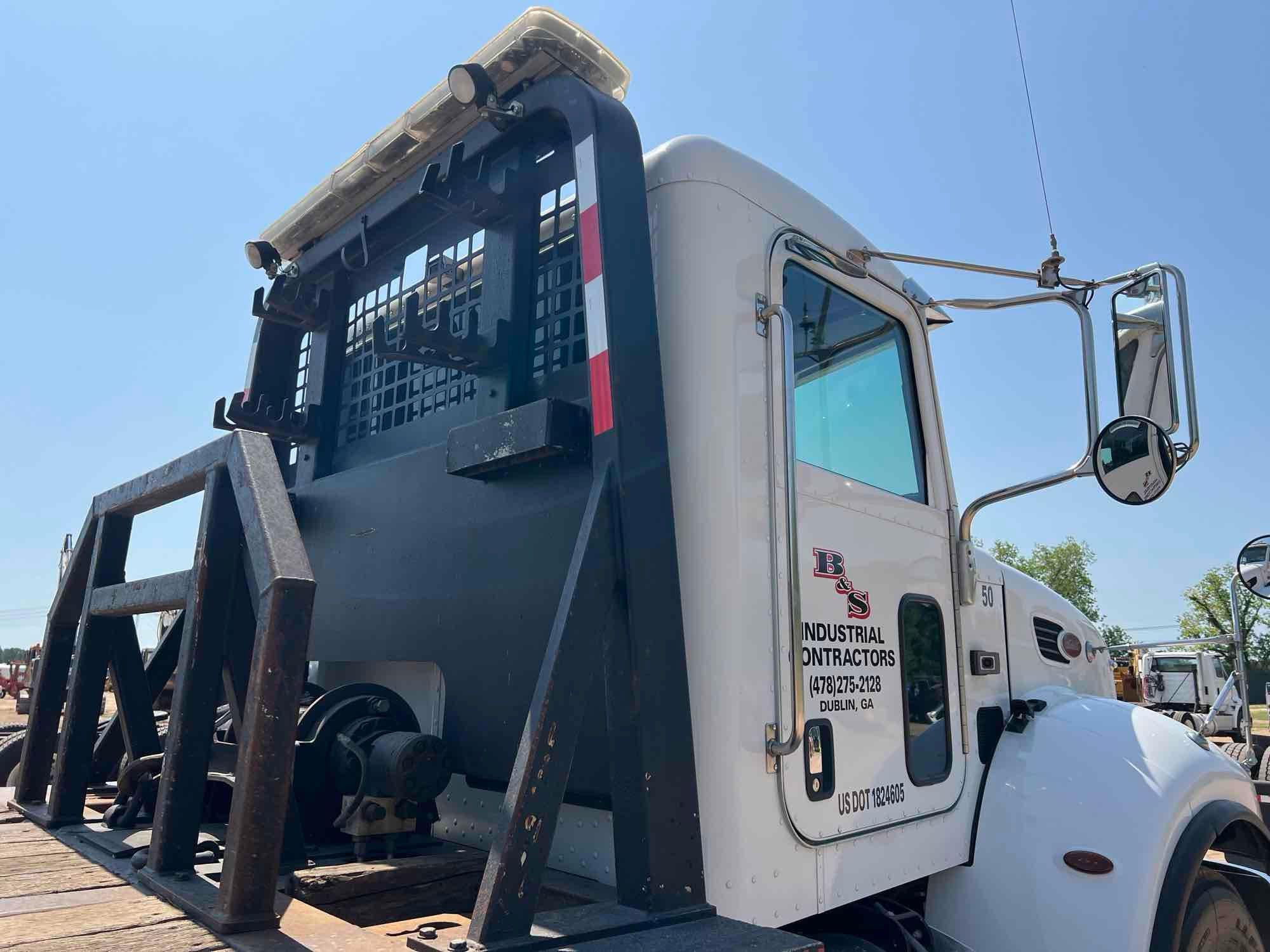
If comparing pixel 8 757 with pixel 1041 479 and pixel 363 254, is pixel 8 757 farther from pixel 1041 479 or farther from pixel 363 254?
pixel 1041 479

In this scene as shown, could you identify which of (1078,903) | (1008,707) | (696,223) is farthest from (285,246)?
(1078,903)

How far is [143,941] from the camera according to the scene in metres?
1.56

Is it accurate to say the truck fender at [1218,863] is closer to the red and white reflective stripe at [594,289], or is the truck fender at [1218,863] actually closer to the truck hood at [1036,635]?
the truck hood at [1036,635]

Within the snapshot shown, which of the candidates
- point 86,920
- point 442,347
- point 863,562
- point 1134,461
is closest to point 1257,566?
point 1134,461

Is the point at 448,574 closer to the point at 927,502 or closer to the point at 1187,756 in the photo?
the point at 927,502

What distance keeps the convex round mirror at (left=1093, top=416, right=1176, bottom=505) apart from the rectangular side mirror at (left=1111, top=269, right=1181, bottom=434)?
67 millimetres

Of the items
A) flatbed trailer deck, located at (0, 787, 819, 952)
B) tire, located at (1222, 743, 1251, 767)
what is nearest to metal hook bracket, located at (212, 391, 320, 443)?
flatbed trailer deck, located at (0, 787, 819, 952)

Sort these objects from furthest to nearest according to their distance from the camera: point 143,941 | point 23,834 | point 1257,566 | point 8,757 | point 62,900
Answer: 1. point 1257,566
2. point 8,757
3. point 23,834
4. point 62,900
5. point 143,941

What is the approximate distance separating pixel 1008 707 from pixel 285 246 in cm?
298

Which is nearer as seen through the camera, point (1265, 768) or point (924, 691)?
point (924, 691)

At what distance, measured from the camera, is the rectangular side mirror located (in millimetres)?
2781

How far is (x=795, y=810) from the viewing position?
2.18 m

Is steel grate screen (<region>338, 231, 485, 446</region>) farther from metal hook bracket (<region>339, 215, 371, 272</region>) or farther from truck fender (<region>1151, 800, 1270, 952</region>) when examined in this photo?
truck fender (<region>1151, 800, 1270, 952</region>)

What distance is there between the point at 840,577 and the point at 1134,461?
3.17ft
